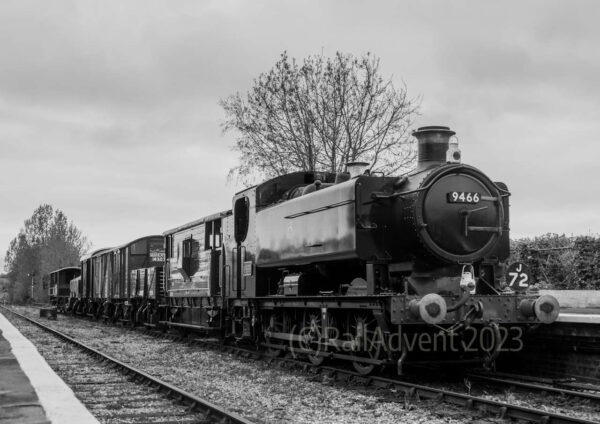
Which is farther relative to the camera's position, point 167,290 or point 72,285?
point 72,285

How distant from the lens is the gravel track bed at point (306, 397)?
23.6 feet

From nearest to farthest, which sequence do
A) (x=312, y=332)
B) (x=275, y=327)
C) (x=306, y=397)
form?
(x=306, y=397), (x=312, y=332), (x=275, y=327)

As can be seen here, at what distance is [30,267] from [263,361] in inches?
2777

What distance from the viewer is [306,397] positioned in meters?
8.44

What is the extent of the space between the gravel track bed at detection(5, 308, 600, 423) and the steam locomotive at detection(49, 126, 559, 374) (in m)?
0.57

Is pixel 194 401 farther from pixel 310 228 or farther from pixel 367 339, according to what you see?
pixel 310 228

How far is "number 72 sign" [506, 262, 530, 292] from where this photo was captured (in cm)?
946

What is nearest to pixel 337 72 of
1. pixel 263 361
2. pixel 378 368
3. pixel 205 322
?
pixel 205 322

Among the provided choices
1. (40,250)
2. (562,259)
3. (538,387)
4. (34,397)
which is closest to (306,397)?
(538,387)

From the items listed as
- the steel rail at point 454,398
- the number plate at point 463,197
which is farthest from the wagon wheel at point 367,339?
the number plate at point 463,197

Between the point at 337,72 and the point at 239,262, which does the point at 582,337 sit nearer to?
the point at 239,262

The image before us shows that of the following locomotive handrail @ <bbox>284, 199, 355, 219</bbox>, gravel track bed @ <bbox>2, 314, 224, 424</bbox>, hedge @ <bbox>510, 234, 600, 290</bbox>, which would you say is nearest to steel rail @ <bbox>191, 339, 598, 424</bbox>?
locomotive handrail @ <bbox>284, 199, 355, 219</bbox>

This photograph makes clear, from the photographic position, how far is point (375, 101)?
2375 cm

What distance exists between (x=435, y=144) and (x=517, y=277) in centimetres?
207
